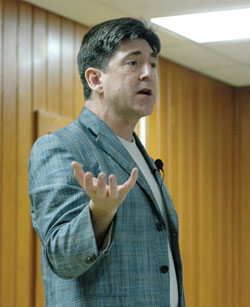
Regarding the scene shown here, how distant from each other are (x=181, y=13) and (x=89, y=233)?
9.56 ft

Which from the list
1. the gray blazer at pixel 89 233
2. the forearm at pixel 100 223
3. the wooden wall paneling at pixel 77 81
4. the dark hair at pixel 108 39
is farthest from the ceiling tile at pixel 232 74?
the forearm at pixel 100 223

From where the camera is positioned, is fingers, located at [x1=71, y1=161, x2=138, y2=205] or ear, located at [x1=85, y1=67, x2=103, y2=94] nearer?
fingers, located at [x1=71, y1=161, x2=138, y2=205]

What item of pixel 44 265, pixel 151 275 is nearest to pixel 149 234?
pixel 151 275

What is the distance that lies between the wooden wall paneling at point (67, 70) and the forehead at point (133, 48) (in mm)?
2232

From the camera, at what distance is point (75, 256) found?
155cm

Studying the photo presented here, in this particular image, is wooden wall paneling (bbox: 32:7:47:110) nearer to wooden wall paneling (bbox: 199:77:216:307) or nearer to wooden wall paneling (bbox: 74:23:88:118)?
wooden wall paneling (bbox: 74:23:88:118)

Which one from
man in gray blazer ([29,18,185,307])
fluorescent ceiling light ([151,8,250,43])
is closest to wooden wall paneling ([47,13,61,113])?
fluorescent ceiling light ([151,8,250,43])

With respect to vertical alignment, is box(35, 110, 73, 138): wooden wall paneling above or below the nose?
above

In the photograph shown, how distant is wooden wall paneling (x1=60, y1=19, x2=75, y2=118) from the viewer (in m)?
4.26

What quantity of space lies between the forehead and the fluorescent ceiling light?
2279 millimetres

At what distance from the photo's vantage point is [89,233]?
152 centimetres

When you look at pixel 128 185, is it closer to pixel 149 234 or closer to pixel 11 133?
pixel 149 234

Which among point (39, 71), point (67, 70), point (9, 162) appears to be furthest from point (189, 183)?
point (9, 162)

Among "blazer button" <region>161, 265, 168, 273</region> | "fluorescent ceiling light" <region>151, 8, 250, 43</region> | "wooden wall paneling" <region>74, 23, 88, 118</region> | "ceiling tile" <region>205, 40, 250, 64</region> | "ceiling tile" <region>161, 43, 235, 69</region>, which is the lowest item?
"blazer button" <region>161, 265, 168, 273</region>
